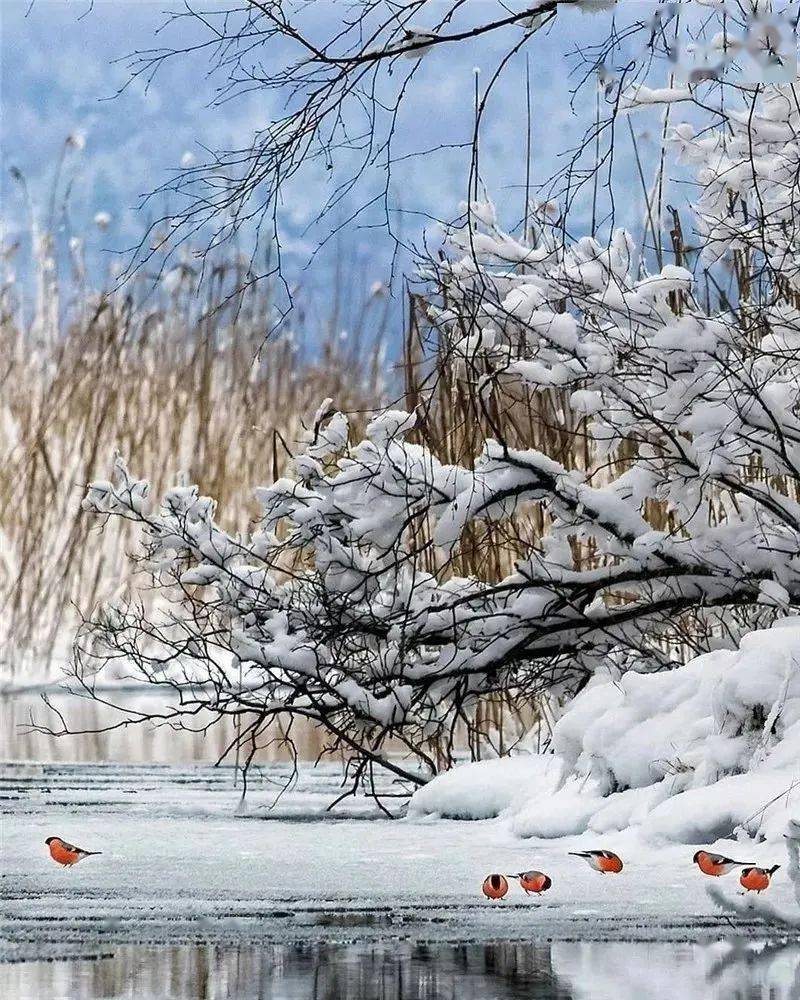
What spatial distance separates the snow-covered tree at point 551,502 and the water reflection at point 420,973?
10.6 ft

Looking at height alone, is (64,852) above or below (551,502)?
below

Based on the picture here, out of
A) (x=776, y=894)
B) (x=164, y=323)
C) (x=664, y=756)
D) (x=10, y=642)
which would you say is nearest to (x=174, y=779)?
(x=664, y=756)

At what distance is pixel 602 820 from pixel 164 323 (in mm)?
13297

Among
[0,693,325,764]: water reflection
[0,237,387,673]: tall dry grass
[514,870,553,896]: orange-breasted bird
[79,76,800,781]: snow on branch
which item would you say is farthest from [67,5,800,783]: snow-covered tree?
[0,237,387,673]: tall dry grass

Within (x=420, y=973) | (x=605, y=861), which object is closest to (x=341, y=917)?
(x=420, y=973)

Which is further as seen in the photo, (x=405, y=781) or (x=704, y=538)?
(x=405, y=781)

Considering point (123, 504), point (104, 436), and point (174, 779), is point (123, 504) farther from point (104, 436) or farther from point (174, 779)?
point (104, 436)

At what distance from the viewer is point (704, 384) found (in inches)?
290

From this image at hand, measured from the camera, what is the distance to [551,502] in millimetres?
8094

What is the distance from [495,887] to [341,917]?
0.48 metres

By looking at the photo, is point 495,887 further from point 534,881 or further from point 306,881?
point 306,881

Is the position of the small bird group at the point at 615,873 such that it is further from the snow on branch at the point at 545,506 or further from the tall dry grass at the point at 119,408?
the tall dry grass at the point at 119,408

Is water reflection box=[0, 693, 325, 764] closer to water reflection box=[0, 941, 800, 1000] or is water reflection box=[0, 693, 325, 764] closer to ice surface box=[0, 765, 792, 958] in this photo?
ice surface box=[0, 765, 792, 958]

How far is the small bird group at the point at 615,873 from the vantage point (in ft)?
16.4
